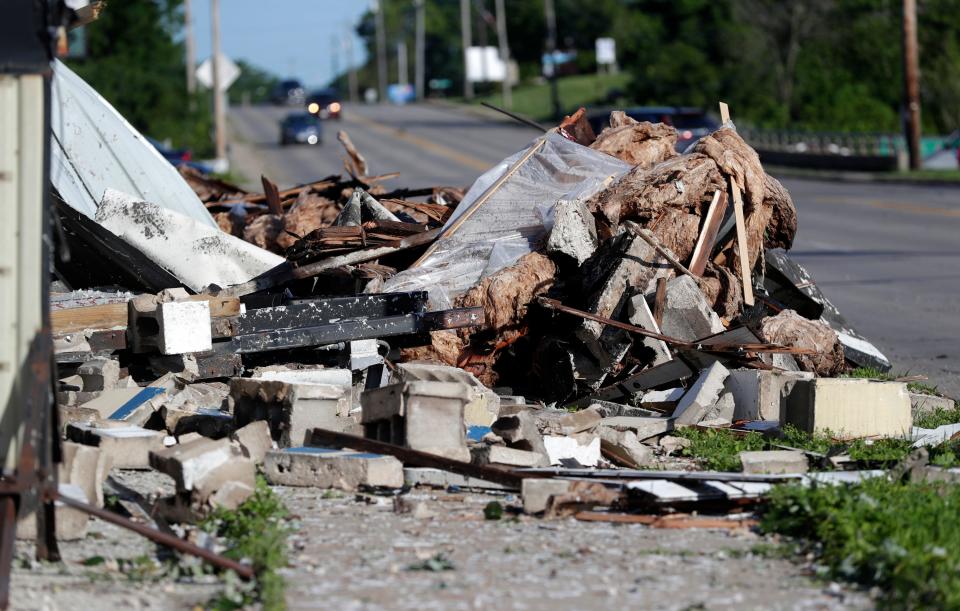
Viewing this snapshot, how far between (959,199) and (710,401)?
2218 centimetres

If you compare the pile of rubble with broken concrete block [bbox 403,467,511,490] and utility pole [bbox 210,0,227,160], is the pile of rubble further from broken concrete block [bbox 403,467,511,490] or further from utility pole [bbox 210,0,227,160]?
utility pole [bbox 210,0,227,160]

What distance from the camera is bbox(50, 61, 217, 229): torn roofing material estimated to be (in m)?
10.7

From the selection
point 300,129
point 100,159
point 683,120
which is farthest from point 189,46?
point 100,159

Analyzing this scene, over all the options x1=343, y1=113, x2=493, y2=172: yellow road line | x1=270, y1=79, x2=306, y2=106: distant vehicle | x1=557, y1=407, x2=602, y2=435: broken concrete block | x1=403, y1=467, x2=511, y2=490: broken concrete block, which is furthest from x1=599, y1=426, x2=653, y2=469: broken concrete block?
x1=270, y1=79, x2=306, y2=106: distant vehicle

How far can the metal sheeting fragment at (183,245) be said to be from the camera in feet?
31.4

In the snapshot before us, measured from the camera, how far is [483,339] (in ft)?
29.8

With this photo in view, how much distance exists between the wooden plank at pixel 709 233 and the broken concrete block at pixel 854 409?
212cm

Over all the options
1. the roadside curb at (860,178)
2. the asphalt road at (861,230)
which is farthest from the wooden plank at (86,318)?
the roadside curb at (860,178)

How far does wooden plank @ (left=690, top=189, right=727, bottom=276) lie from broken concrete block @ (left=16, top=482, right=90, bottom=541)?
508 centimetres

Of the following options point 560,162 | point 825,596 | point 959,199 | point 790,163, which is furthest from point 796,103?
point 825,596

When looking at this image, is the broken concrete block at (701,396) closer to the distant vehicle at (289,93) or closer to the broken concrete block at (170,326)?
the broken concrete block at (170,326)

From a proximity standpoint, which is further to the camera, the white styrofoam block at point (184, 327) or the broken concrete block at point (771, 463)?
the white styrofoam block at point (184, 327)

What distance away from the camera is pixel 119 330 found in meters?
7.99

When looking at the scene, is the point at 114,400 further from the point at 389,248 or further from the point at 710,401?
the point at 710,401
